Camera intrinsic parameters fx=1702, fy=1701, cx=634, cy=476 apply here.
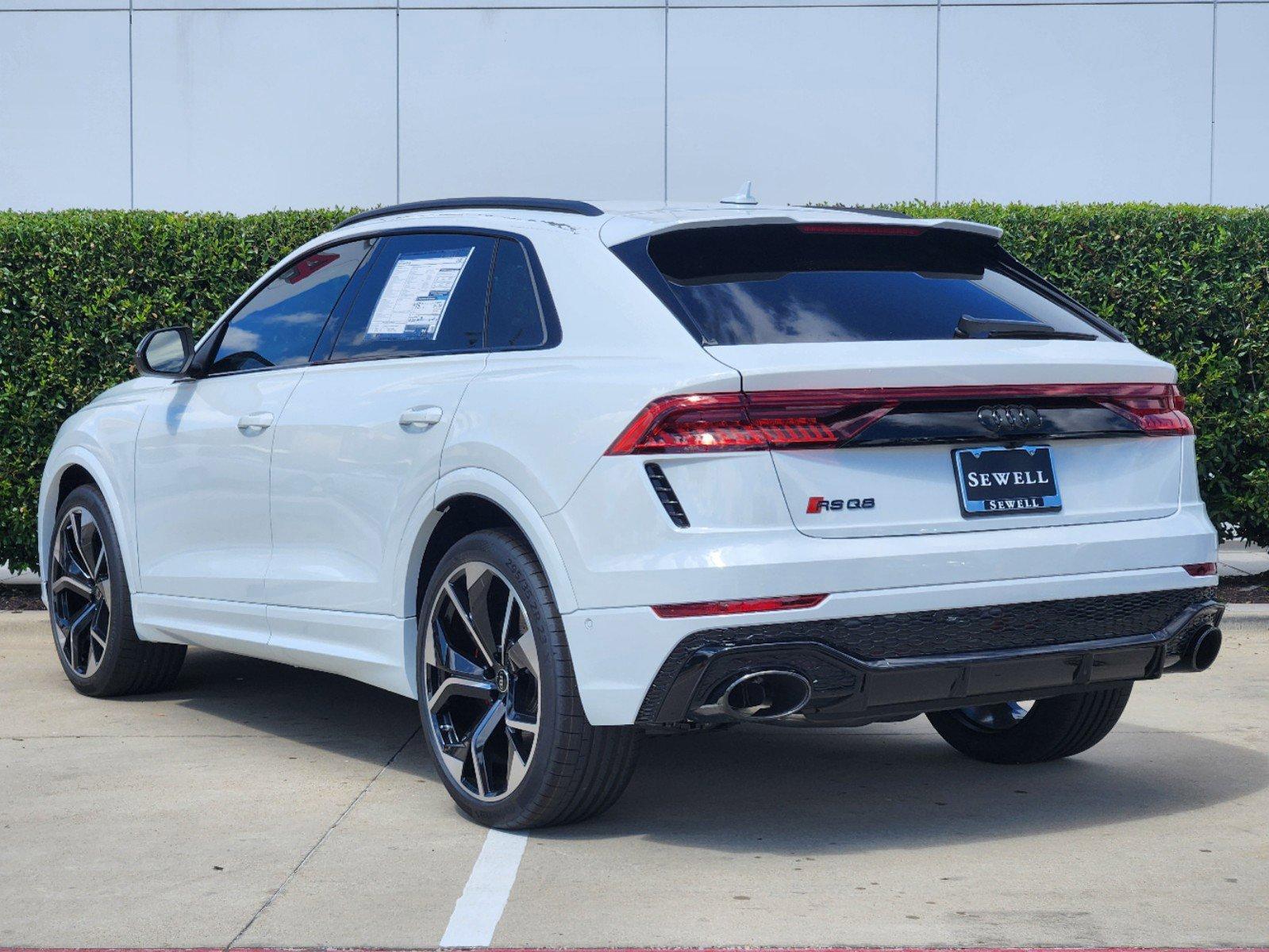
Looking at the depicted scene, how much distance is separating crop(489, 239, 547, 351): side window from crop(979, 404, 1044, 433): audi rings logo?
4.05 feet

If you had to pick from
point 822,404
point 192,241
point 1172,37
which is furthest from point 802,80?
point 822,404

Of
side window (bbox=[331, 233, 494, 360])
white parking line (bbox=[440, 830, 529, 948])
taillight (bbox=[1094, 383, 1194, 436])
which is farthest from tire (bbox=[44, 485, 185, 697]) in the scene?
taillight (bbox=[1094, 383, 1194, 436])

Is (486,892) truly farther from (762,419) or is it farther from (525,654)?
(762,419)

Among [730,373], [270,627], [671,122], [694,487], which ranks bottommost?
[270,627]

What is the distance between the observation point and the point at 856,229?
15.9 feet

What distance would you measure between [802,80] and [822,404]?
8.98 m

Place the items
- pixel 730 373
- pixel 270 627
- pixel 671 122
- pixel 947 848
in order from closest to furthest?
pixel 730 373 < pixel 947 848 < pixel 270 627 < pixel 671 122

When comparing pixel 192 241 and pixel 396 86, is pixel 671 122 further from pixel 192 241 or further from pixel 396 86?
pixel 192 241

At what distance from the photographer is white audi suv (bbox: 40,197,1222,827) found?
164 inches

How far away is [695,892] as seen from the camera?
421 cm

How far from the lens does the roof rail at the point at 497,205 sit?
5059 millimetres

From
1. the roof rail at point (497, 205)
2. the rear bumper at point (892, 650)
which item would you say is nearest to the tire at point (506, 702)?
the rear bumper at point (892, 650)

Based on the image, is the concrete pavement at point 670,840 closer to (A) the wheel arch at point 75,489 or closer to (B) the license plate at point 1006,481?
(A) the wheel arch at point 75,489

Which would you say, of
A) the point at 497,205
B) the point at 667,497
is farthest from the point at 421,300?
the point at 667,497
